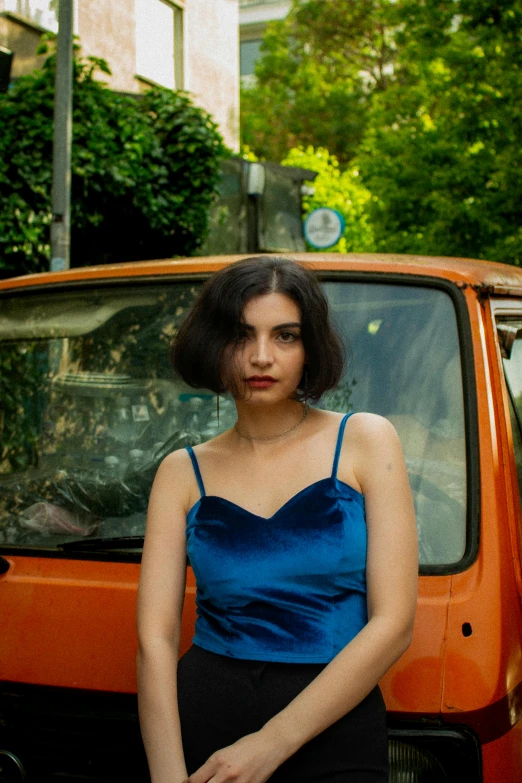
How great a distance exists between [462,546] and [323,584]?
58cm

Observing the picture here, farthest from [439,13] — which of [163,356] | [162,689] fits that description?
[162,689]

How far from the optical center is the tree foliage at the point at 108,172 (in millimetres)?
10805

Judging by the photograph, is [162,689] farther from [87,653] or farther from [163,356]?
[163,356]

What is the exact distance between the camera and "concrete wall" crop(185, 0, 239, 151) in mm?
18656

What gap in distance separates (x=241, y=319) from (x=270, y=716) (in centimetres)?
73

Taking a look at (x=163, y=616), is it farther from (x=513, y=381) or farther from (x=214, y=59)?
(x=214, y=59)

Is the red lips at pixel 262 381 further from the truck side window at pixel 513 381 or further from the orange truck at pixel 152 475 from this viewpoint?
the truck side window at pixel 513 381

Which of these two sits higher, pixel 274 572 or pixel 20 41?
pixel 20 41

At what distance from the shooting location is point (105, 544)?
2.45 meters

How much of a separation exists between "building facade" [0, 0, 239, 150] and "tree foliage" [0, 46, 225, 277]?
1370mm

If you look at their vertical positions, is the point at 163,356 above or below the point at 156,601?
above

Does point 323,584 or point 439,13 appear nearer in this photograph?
point 323,584

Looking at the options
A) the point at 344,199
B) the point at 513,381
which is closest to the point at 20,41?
the point at 513,381

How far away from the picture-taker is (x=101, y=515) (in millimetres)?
2607
